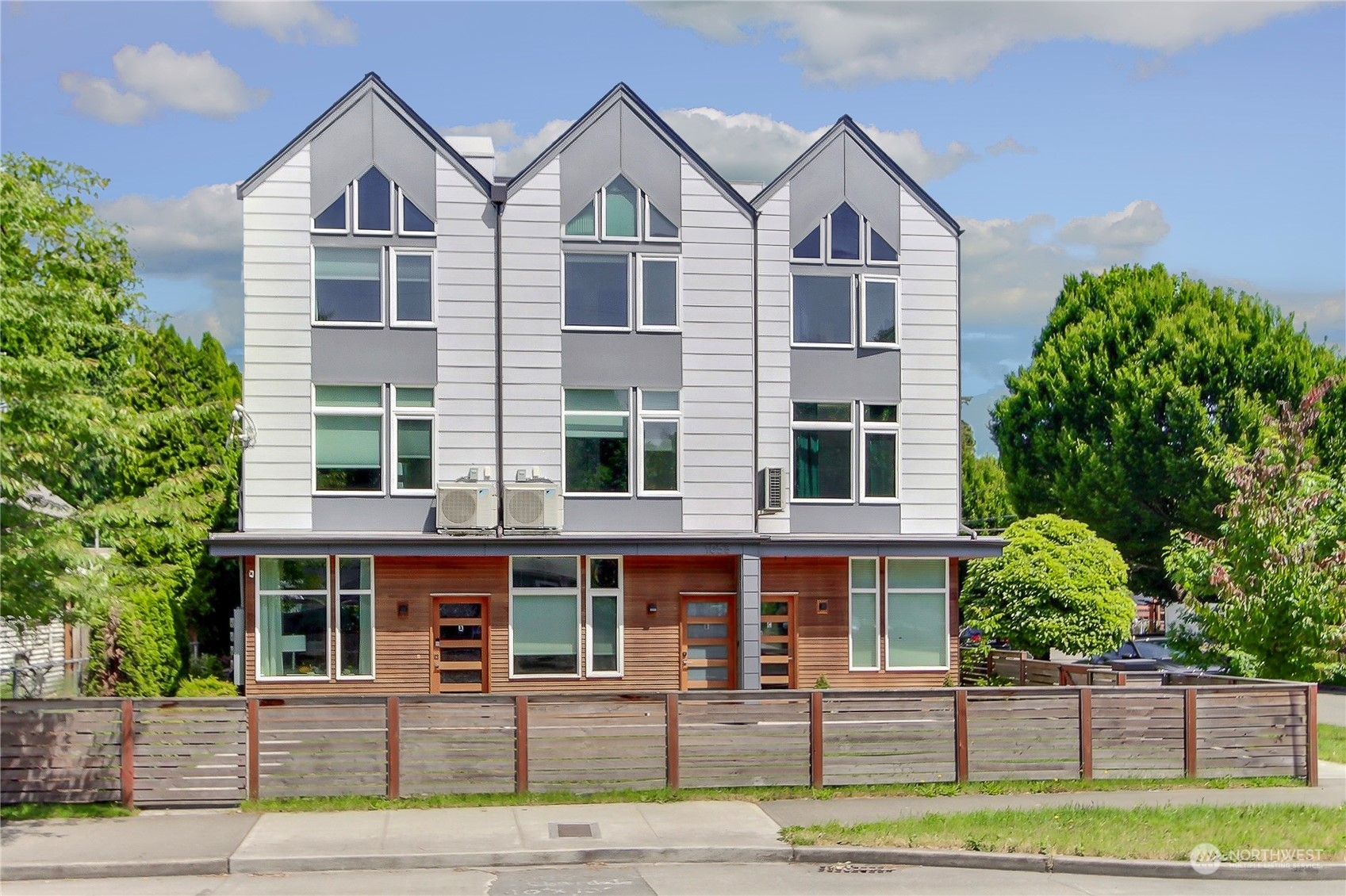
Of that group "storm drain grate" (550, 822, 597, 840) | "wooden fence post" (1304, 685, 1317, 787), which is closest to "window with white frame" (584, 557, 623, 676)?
"storm drain grate" (550, 822, 597, 840)

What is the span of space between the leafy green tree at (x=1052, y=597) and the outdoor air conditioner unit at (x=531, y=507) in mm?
8485

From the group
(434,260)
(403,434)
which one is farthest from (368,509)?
(434,260)

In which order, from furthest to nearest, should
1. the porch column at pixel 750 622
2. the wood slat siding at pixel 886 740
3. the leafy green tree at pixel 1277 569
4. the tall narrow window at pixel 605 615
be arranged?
the tall narrow window at pixel 605 615 → the porch column at pixel 750 622 → the leafy green tree at pixel 1277 569 → the wood slat siding at pixel 886 740

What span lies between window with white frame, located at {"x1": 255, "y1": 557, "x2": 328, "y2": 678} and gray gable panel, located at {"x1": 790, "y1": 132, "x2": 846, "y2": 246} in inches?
399

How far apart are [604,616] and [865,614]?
4720 millimetres

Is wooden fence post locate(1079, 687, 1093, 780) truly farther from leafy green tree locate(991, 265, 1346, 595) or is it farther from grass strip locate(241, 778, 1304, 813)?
leafy green tree locate(991, 265, 1346, 595)

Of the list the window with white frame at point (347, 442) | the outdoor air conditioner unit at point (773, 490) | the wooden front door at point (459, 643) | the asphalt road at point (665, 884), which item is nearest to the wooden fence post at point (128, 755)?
the asphalt road at point (665, 884)

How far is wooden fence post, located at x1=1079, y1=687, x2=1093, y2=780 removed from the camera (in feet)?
55.7

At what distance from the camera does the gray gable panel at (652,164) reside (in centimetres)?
2427

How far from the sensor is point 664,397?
79.7ft

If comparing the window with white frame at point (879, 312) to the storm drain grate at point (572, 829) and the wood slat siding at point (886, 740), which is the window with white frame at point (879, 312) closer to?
the wood slat siding at point (886, 740)

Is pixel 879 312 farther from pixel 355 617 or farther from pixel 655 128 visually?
pixel 355 617

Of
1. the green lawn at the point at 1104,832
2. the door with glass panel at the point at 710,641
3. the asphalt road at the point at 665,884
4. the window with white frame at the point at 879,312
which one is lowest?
the asphalt road at the point at 665,884

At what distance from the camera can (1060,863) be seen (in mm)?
13156
